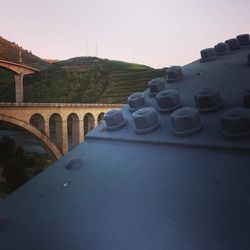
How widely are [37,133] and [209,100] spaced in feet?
97.0

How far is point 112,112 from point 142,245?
1164 millimetres

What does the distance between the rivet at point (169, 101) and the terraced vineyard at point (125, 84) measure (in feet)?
203

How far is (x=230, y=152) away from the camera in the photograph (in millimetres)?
1692

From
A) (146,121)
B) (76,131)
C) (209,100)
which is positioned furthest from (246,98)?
(76,131)

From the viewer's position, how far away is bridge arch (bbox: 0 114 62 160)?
2909 cm

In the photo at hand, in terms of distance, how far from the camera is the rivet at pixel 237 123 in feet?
5.41

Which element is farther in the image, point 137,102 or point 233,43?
point 233,43

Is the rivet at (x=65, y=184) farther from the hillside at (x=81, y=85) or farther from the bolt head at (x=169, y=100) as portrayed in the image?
the hillside at (x=81, y=85)

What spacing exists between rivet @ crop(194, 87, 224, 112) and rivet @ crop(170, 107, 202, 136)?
0.15 meters

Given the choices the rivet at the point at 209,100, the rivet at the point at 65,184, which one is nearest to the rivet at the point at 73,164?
the rivet at the point at 65,184

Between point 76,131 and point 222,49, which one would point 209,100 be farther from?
point 76,131

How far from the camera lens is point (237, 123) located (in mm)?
1659

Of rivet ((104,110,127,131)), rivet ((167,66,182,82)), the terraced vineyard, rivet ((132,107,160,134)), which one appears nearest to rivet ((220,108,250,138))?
rivet ((132,107,160,134))

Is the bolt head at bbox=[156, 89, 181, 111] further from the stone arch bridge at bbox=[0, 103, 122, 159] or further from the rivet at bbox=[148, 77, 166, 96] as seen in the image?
the stone arch bridge at bbox=[0, 103, 122, 159]
